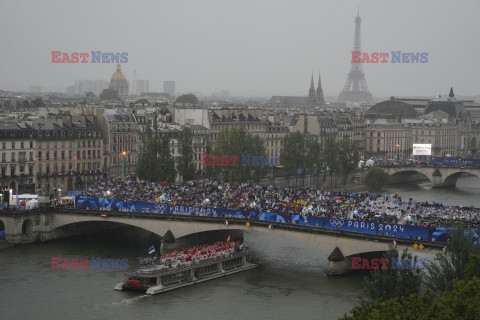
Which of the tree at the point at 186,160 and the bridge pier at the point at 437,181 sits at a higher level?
the tree at the point at 186,160

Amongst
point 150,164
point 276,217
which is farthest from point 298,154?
point 276,217

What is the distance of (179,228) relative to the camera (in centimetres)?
6041

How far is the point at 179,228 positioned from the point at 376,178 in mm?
51585

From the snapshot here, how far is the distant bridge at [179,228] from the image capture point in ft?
173

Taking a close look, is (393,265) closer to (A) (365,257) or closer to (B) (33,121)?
(A) (365,257)

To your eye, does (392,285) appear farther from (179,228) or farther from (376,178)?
(376,178)

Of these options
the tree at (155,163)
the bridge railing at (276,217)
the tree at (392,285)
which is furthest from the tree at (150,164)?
the tree at (392,285)

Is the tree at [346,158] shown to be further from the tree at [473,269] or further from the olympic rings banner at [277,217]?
the tree at [473,269]

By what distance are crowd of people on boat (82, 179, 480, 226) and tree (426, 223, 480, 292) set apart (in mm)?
9369

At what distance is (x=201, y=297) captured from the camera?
4984cm

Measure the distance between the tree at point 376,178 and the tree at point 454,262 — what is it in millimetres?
61636

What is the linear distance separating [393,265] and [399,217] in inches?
604

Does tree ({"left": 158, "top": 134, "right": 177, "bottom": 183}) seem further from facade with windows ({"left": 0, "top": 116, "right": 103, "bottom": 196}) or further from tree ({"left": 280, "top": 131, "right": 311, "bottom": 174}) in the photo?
tree ({"left": 280, "top": 131, "right": 311, "bottom": 174})

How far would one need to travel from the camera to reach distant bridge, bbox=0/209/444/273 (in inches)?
2077
